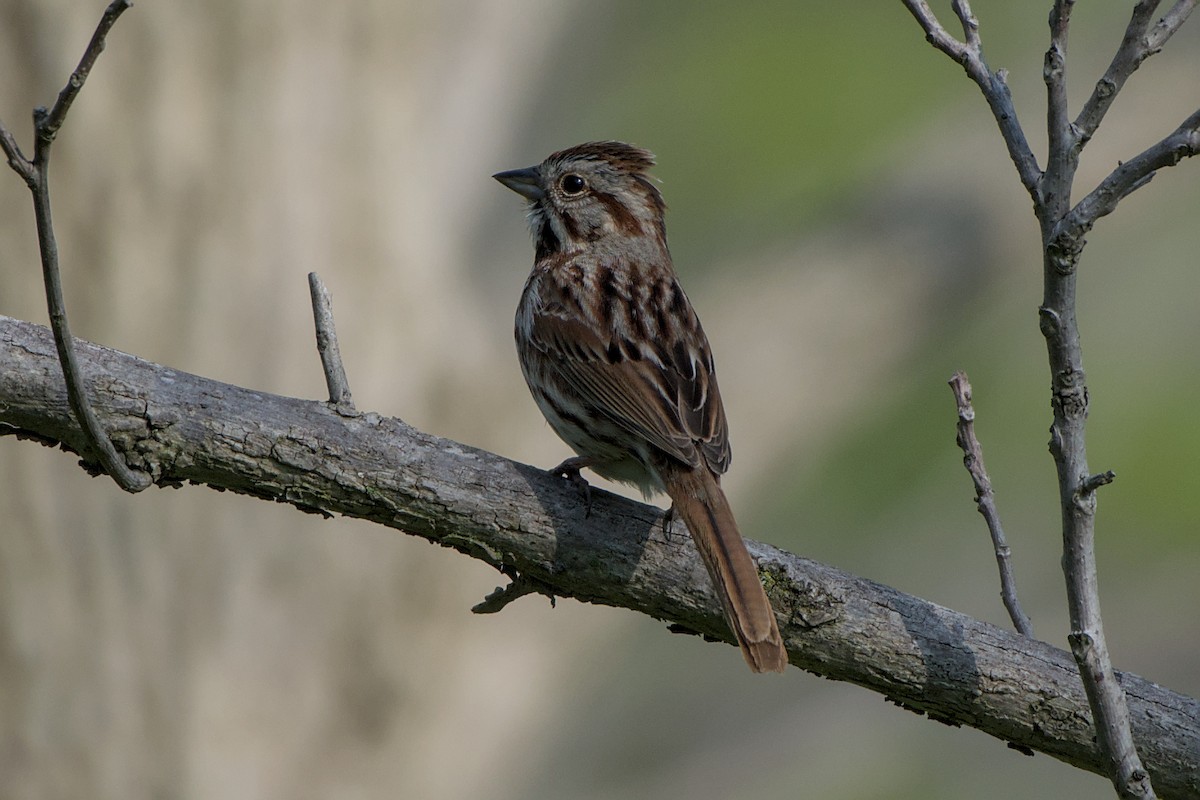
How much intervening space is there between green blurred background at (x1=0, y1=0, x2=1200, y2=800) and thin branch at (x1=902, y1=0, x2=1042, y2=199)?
11.2ft

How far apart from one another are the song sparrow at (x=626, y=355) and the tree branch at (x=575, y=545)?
0.50 ft

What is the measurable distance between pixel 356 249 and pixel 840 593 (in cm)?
391

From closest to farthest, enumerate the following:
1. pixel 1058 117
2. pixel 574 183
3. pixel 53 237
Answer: pixel 53 237 → pixel 1058 117 → pixel 574 183

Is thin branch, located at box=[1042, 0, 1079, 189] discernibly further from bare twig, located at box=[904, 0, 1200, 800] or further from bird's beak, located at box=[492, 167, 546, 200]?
bird's beak, located at box=[492, 167, 546, 200]

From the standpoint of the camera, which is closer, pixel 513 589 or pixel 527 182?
pixel 513 589

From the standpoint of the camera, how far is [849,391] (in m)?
6.42

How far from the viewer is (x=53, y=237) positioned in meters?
2.32

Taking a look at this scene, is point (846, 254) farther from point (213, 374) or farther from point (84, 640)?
point (84, 640)

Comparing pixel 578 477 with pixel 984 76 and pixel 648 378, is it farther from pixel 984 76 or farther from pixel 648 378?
pixel 984 76

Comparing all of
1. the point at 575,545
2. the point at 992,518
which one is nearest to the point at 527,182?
the point at 575,545

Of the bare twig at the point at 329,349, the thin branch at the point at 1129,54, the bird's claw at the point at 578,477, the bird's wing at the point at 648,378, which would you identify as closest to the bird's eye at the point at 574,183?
the bird's wing at the point at 648,378

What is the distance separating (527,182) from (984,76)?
207cm

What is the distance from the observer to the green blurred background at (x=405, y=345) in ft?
19.2

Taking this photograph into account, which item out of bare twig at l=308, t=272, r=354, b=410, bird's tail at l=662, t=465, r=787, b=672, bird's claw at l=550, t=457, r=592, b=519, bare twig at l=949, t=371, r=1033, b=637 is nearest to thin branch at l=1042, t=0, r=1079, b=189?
bare twig at l=949, t=371, r=1033, b=637
